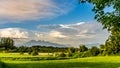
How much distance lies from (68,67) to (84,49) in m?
56.9

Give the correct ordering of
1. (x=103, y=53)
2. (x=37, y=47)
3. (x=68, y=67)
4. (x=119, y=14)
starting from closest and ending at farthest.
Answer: (x=119, y=14) < (x=68, y=67) < (x=103, y=53) < (x=37, y=47)

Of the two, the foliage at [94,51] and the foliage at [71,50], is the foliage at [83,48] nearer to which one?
the foliage at [71,50]

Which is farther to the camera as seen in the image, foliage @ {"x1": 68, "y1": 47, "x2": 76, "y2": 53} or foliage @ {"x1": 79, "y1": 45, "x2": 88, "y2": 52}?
foliage @ {"x1": 68, "y1": 47, "x2": 76, "y2": 53}

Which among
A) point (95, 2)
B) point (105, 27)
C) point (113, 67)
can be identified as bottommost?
point (113, 67)

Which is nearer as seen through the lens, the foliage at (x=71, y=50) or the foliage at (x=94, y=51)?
the foliage at (x=94, y=51)

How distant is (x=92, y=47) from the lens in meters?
96.0

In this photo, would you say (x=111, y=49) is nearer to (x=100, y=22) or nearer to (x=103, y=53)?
(x=103, y=53)

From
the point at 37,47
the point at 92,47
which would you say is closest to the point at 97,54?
the point at 92,47

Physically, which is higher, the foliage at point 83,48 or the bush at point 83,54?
the foliage at point 83,48

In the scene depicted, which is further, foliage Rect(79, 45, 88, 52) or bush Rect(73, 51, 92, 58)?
foliage Rect(79, 45, 88, 52)

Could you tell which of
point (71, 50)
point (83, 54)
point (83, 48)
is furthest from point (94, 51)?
point (71, 50)

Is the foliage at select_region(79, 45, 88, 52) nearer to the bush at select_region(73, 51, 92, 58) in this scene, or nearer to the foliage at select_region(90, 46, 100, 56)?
the bush at select_region(73, 51, 92, 58)

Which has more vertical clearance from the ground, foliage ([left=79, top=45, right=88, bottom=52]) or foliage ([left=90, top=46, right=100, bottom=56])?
foliage ([left=79, top=45, right=88, bottom=52])

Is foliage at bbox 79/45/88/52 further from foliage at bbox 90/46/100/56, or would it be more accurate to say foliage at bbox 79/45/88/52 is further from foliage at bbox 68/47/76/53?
foliage at bbox 90/46/100/56
